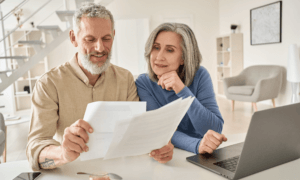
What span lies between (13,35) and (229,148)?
20.8ft

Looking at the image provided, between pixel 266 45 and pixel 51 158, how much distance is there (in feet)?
17.8

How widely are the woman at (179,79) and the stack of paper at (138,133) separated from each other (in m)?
0.41

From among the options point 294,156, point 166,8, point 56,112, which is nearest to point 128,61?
point 166,8

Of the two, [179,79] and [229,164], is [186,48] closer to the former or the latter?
[179,79]

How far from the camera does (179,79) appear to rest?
1.26 meters

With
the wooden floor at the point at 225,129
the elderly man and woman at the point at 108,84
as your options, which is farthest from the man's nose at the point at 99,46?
the wooden floor at the point at 225,129

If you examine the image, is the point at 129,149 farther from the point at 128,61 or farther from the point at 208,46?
the point at 208,46

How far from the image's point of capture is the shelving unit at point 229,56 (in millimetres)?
6062

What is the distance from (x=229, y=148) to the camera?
1033 mm

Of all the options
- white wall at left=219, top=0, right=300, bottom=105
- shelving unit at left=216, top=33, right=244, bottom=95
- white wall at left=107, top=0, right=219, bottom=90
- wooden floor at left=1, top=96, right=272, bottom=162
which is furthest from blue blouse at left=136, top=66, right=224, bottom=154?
white wall at left=107, top=0, right=219, bottom=90

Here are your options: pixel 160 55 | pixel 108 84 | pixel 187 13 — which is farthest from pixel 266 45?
pixel 108 84

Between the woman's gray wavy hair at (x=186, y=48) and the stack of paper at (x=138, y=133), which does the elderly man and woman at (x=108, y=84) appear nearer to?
the woman's gray wavy hair at (x=186, y=48)

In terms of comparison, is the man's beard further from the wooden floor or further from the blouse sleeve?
the wooden floor

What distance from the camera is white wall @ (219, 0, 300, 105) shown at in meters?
4.59
